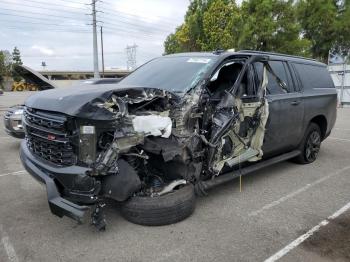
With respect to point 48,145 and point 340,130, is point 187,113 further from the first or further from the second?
point 340,130

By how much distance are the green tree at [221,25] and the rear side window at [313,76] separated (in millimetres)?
15897

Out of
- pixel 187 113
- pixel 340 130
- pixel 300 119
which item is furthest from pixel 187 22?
pixel 187 113

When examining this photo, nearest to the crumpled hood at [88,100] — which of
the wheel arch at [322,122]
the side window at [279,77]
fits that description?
the side window at [279,77]

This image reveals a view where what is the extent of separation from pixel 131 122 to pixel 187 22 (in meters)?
25.0

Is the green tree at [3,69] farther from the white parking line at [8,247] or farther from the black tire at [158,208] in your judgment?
the black tire at [158,208]

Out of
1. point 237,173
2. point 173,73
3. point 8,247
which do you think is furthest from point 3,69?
point 8,247

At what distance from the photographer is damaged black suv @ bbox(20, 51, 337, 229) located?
11.4ft

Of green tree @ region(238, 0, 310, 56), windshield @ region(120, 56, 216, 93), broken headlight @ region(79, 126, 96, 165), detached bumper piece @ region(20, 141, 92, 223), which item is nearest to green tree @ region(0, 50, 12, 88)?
green tree @ region(238, 0, 310, 56)

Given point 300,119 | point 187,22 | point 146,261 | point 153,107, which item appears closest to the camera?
point 146,261

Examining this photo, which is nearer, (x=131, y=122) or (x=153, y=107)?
(x=131, y=122)

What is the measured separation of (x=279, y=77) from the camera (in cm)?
571

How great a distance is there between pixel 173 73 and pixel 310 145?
3323 millimetres

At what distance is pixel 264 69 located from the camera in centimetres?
532

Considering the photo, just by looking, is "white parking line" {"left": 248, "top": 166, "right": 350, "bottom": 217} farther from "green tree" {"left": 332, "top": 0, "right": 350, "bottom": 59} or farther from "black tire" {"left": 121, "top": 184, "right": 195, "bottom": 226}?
"green tree" {"left": 332, "top": 0, "right": 350, "bottom": 59}
